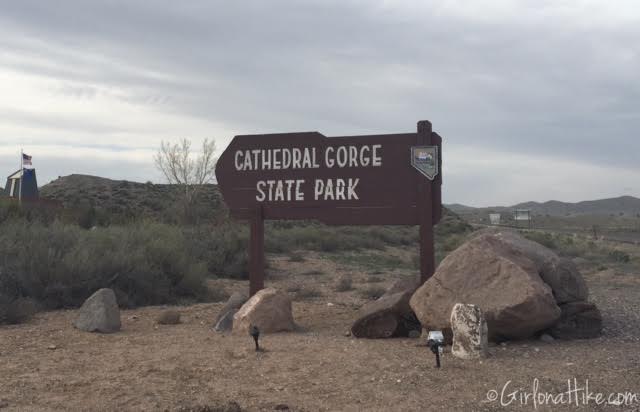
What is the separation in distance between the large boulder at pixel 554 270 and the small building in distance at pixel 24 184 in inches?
984

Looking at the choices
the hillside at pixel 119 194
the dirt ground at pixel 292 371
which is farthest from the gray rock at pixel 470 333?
the hillside at pixel 119 194

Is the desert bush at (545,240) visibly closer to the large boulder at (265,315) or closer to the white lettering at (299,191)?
the white lettering at (299,191)

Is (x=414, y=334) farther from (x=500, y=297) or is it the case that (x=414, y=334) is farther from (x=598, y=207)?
(x=598, y=207)

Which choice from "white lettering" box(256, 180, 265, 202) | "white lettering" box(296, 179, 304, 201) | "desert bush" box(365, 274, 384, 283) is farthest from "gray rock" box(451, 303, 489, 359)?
"desert bush" box(365, 274, 384, 283)

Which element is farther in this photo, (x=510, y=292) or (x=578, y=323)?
(x=578, y=323)

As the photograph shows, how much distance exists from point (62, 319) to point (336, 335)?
4.51 meters

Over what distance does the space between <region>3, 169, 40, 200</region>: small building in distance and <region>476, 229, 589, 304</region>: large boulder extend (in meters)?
25.0

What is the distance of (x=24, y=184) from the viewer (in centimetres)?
2830

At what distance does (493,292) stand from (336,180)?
3466mm

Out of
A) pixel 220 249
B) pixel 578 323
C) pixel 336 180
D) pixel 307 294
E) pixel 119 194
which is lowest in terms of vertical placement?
→ pixel 307 294

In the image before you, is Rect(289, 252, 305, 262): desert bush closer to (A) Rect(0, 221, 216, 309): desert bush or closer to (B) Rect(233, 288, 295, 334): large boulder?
(A) Rect(0, 221, 216, 309): desert bush

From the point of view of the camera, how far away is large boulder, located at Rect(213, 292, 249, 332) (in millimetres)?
8953

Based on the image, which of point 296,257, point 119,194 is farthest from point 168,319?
point 119,194

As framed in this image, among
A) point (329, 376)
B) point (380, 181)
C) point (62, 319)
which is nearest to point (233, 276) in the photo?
point (62, 319)
